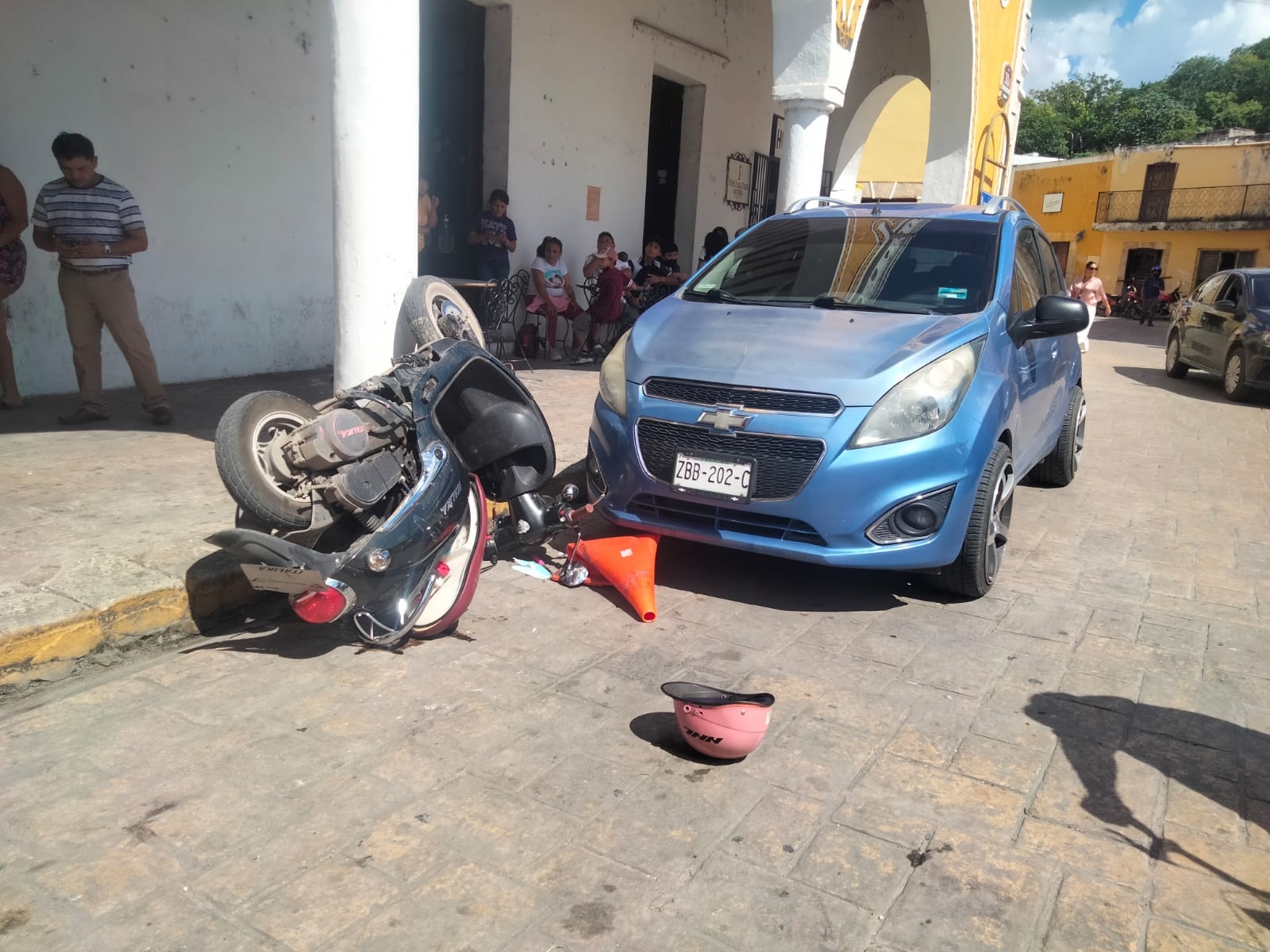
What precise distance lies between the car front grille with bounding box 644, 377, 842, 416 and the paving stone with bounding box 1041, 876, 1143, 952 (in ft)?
6.61

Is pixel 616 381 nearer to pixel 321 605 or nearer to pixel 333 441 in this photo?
pixel 333 441

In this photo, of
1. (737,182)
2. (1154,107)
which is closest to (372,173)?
(737,182)

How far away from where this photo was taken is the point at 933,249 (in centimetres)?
499

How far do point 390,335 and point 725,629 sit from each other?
101 inches

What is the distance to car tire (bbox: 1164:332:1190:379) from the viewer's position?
14047 mm

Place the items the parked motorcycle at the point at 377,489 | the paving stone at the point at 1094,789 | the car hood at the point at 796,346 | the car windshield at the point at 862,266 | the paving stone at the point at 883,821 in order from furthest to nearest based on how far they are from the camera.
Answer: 1. the car windshield at the point at 862,266
2. the car hood at the point at 796,346
3. the parked motorcycle at the point at 377,489
4. the paving stone at the point at 1094,789
5. the paving stone at the point at 883,821

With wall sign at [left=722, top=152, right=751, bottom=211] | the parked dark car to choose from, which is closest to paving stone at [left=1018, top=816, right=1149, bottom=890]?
the parked dark car

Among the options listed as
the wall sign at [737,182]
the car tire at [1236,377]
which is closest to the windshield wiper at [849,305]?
the car tire at [1236,377]

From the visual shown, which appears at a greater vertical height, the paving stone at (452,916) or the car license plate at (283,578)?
the car license plate at (283,578)

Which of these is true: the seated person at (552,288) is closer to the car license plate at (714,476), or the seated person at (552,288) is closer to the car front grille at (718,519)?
the car front grille at (718,519)

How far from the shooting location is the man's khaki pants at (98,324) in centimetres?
597

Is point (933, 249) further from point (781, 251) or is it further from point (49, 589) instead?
point (49, 589)

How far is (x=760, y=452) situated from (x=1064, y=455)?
360 centimetres

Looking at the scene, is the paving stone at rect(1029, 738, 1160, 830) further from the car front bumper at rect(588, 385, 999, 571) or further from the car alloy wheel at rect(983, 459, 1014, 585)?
the car alloy wheel at rect(983, 459, 1014, 585)
